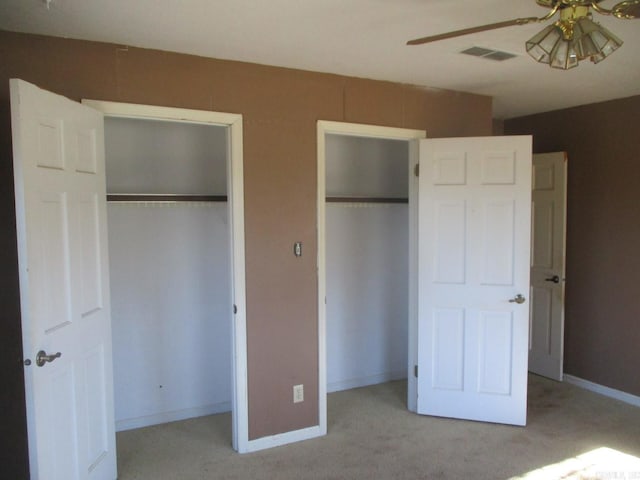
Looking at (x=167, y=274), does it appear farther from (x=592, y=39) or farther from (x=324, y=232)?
(x=592, y=39)

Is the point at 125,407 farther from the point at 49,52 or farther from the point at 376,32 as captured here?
the point at 376,32

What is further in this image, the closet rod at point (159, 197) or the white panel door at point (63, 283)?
the closet rod at point (159, 197)

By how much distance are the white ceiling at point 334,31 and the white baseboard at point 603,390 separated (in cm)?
239

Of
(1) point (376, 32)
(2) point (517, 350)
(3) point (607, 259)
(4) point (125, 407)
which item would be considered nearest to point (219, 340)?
(4) point (125, 407)

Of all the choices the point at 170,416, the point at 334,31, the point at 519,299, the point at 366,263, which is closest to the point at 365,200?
the point at 366,263

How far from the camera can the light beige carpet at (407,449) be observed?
2.88 metres

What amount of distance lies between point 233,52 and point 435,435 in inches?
107

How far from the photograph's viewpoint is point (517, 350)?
3.47 metres

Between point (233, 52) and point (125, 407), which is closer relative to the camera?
point (233, 52)

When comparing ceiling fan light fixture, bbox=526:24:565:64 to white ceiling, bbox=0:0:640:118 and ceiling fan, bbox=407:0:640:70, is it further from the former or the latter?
white ceiling, bbox=0:0:640:118

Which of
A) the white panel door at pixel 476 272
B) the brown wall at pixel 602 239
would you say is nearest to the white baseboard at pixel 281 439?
the white panel door at pixel 476 272

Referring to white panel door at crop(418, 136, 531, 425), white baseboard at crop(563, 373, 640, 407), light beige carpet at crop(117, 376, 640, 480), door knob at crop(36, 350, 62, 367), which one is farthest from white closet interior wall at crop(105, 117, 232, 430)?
white baseboard at crop(563, 373, 640, 407)

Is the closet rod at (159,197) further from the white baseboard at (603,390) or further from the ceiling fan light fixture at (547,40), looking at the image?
the white baseboard at (603,390)

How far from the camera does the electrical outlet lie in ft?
10.8
